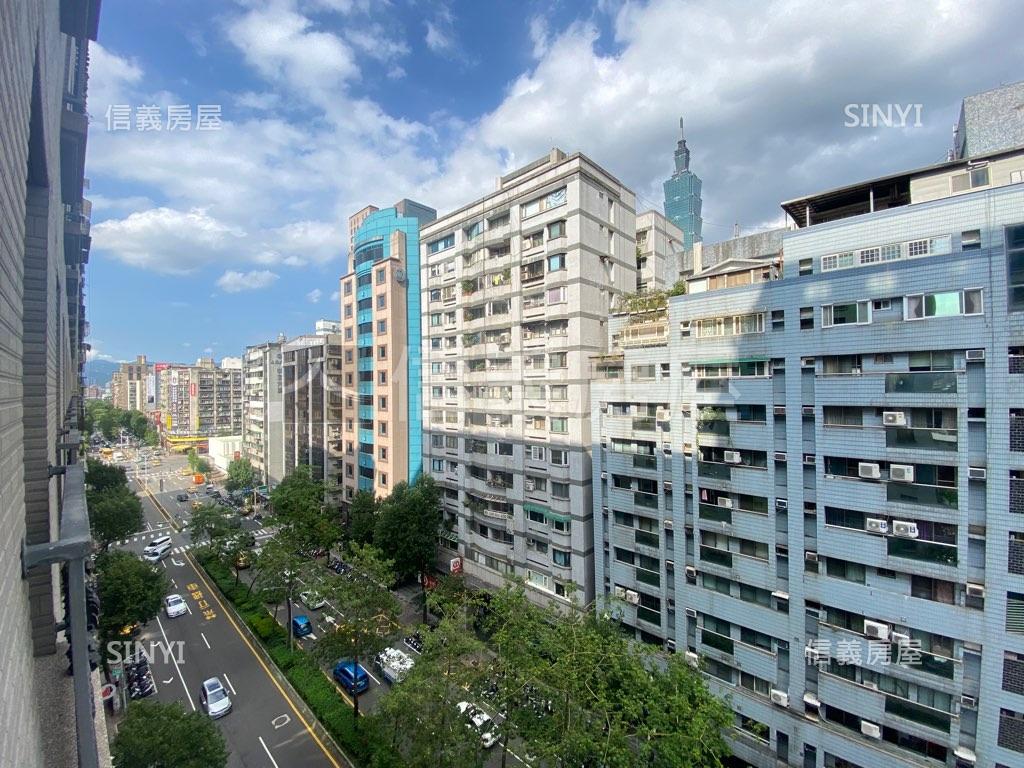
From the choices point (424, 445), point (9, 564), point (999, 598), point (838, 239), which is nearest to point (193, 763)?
point (9, 564)

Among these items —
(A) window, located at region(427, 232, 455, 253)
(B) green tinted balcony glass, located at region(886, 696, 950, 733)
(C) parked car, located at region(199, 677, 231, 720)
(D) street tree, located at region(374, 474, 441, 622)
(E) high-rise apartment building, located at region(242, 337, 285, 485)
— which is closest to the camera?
(B) green tinted balcony glass, located at region(886, 696, 950, 733)

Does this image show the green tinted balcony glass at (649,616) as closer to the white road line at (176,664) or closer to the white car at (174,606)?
the white road line at (176,664)

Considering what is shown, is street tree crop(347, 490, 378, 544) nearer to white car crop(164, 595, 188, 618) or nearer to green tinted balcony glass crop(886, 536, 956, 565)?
white car crop(164, 595, 188, 618)

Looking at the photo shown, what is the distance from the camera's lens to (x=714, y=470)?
16.9m

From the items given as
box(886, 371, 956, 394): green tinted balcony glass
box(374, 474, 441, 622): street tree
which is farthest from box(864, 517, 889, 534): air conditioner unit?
box(374, 474, 441, 622): street tree

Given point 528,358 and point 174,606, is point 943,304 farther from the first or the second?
point 174,606

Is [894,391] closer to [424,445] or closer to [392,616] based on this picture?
[392,616]

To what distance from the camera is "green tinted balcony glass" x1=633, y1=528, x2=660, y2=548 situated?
1873 cm

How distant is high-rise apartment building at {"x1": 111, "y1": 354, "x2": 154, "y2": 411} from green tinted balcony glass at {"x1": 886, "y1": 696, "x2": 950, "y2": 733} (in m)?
136

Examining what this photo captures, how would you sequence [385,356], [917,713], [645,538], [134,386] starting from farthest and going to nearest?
[134,386], [385,356], [645,538], [917,713]

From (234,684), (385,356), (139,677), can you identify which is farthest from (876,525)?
(139,677)

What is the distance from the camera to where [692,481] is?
17.5 meters

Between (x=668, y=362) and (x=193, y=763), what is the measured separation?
19.7 meters

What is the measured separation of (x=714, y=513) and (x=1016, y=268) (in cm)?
1100
